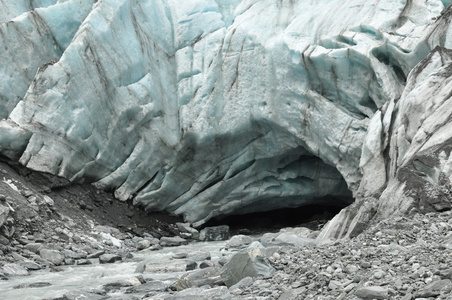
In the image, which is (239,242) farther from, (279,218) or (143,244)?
(279,218)

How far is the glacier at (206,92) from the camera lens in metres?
12.5

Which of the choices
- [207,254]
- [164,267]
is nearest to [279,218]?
[207,254]

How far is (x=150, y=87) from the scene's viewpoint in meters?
14.0

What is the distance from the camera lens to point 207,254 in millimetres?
9023

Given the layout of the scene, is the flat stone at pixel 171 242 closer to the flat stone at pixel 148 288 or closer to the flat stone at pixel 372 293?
the flat stone at pixel 148 288

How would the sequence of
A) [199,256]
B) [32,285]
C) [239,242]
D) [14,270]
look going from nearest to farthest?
1. [32,285]
2. [14,270]
3. [199,256]
4. [239,242]

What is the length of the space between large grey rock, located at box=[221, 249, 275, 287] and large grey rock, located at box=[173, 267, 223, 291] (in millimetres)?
150

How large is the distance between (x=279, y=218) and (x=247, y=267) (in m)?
11.6

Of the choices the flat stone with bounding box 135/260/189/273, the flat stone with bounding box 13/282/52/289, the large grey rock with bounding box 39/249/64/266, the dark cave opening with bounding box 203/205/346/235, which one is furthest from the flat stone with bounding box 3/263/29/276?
the dark cave opening with bounding box 203/205/346/235

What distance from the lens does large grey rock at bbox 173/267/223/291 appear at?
5883 millimetres

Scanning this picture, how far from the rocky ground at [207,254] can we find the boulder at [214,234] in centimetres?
5

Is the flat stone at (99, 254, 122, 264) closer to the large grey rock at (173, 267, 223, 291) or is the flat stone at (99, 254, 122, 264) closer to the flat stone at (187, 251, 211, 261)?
the flat stone at (187, 251, 211, 261)

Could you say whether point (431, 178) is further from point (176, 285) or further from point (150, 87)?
point (150, 87)

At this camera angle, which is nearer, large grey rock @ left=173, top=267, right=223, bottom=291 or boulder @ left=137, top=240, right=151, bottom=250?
large grey rock @ left=173, top=267, right=223, bottom=291
